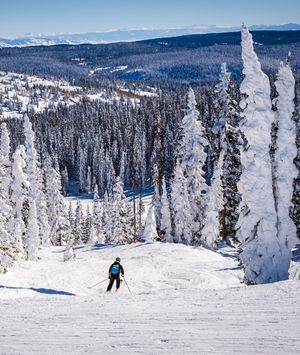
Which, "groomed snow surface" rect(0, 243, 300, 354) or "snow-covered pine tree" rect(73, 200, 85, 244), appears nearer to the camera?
"groomed snow surface" rect(0, 243, 300, 354)

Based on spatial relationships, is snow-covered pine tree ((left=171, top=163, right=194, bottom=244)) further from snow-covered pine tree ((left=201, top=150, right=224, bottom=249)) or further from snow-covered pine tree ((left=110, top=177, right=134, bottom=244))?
snow-covered pine tree ((left=110, top=177, right=134, bottom=244))

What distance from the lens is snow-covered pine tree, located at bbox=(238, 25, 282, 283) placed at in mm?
17562

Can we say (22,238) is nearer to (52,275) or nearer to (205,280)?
(52,275)

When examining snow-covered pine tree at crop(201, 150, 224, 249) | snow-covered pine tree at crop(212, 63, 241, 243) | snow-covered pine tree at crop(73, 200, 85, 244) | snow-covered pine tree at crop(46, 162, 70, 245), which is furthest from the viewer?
snow-covered pine tree at crop(73, 200, 85, 244)

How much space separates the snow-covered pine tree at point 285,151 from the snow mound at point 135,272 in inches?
243

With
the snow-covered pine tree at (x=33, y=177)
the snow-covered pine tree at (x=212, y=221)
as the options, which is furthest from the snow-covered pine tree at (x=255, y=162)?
the snow-covered pine tree at (x=33, y=177)

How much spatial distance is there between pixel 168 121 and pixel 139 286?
9059cm

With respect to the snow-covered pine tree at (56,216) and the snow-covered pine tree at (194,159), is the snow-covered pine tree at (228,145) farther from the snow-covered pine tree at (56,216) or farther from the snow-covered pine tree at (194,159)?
the snow-covered pine tree at (56,216)

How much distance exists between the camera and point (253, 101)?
1783cm

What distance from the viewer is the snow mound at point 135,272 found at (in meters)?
24.3

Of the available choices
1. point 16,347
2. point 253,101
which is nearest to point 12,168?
point 253,101

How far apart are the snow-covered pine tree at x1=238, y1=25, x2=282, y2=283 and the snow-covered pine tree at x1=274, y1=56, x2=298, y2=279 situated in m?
0.36

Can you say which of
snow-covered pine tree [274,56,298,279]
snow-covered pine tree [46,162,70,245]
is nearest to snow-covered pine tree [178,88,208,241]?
snow-covered pine tree [46,162,70,245]

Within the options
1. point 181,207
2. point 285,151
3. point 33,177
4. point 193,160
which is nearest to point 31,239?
point 33,177
